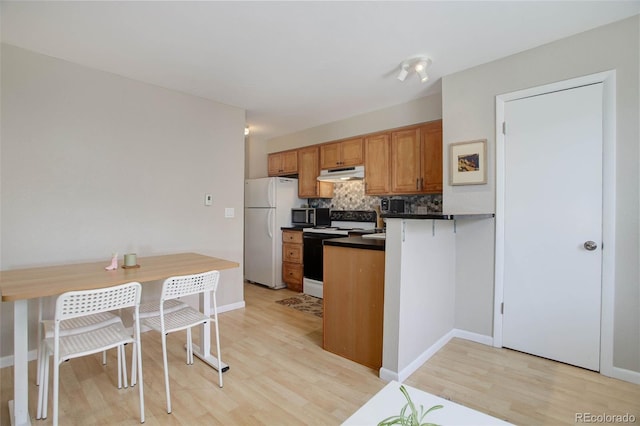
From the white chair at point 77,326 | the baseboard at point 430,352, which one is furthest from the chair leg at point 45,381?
the baseboard at point 430,352

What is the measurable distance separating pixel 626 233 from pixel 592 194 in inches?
13.2

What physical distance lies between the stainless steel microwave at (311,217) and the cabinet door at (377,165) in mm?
1036

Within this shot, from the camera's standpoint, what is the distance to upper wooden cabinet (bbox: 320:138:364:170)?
13.4 feet

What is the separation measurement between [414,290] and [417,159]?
182 cm

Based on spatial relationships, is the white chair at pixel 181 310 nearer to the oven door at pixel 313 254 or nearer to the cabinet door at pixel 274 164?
the oven door at pixel 313 254

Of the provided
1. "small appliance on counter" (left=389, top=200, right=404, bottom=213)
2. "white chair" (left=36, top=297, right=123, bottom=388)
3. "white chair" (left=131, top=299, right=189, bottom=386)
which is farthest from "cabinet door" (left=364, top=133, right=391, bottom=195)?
"white chair" (left=36, top=297, right=123, bottom=388)

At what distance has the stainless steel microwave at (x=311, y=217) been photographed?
15.5ft

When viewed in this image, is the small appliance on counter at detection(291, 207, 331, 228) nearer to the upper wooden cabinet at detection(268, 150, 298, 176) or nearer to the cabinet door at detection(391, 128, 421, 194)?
the upper wooden cabinet at detection(268, 150, 298, 176)

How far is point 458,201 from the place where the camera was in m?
2.81

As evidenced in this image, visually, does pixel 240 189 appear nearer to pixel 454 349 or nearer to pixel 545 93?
pixel 454 349

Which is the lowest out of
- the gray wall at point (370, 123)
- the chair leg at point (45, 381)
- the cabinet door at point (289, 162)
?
the chair leg at point (45, 381)

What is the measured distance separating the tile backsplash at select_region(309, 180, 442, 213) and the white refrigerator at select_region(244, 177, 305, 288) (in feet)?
2.00

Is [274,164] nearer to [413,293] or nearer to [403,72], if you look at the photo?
[403,72]

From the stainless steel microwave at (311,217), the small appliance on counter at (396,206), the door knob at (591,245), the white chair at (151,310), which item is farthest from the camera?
the stainless steel microwave at (311,217)
